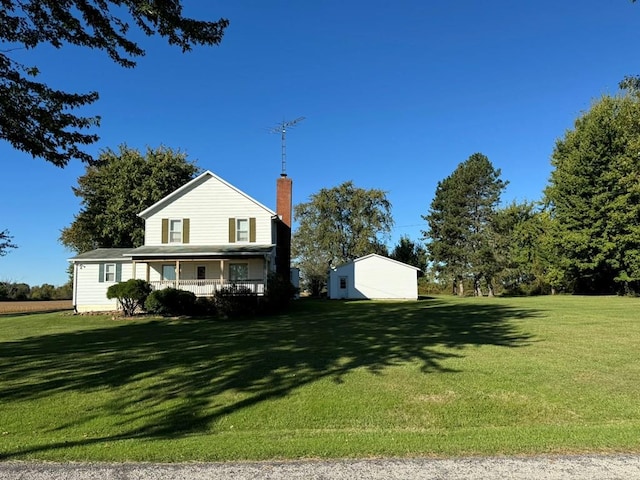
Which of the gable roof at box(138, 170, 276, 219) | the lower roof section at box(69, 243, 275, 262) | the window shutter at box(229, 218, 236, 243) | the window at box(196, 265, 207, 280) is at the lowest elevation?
the window at box(196, 265, 207, 280)

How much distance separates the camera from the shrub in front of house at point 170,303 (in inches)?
848

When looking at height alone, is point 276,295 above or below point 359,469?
above

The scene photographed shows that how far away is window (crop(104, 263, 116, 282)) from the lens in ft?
86.4

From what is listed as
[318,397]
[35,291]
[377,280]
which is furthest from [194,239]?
[35,291]

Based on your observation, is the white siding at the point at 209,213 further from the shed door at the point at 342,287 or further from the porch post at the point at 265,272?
the shed door at the point at 342,287

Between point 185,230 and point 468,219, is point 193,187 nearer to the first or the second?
point 185,230

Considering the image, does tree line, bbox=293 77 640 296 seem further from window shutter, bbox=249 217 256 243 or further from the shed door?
window shutter, bbox=249 217 256 243

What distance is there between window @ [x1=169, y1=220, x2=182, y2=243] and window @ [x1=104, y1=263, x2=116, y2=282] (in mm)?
3484

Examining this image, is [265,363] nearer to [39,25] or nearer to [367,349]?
[367,349]

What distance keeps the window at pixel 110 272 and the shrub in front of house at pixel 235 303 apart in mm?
7463

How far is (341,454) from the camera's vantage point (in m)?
4.27

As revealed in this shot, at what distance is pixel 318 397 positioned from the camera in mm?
6832

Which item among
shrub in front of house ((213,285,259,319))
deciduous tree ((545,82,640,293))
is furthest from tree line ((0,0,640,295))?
shrub in front of house ((213,285,259,319))

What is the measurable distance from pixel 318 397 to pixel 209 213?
2170cm
